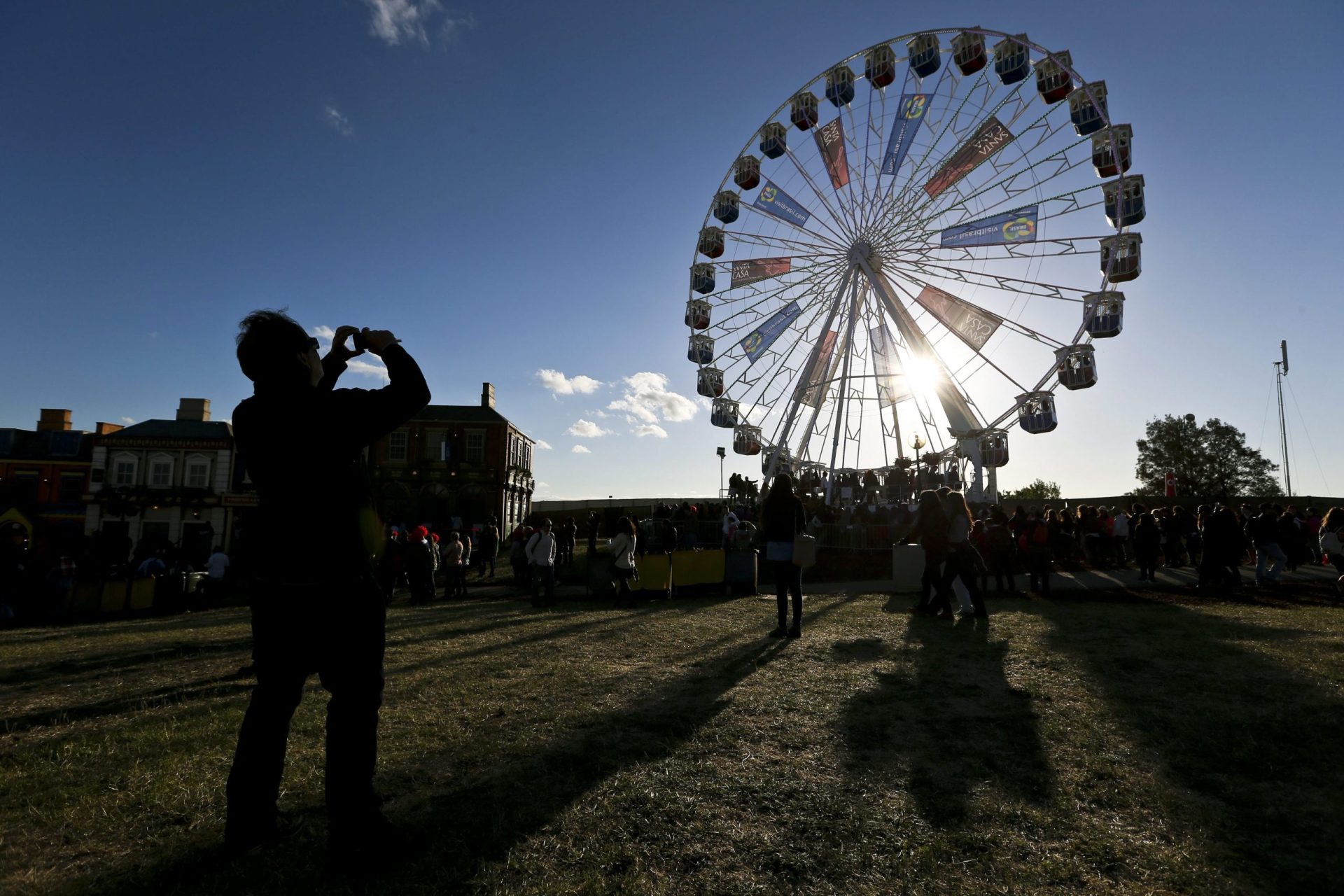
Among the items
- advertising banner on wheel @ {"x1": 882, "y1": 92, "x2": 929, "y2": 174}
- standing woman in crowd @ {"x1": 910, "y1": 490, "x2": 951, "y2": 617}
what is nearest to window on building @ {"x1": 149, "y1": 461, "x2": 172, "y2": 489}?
advertising banner on wheel @ {"x1": 882, "y1": 92, "x2": 929, "y2": 174}

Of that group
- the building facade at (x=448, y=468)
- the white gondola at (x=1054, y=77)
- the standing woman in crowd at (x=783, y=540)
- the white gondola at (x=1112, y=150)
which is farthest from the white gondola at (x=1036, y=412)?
the building facade at (x=448, y=468)

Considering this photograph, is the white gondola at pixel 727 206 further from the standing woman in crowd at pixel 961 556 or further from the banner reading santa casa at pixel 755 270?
the standing woman in crowd at pixel 961 556

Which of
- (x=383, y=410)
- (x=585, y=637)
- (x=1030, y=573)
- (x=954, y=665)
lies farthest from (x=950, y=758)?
(x=1030, y=573)

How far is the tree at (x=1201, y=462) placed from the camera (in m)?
55.2

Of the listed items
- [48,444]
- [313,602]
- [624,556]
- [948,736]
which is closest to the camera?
[313,602]

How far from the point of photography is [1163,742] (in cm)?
361

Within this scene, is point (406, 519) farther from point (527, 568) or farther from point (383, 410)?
point (383, 410)

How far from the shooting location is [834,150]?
24.8 meters

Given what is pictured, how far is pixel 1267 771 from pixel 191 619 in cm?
1463

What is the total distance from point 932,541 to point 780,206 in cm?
2008

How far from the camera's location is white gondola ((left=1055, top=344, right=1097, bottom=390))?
Result: 19391mm

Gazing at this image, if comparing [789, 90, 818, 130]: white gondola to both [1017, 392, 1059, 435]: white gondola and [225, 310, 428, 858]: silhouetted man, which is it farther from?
[225, 310, 428, 858]: silhouetted man

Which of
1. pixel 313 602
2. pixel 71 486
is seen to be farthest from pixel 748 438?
pixel 71 486

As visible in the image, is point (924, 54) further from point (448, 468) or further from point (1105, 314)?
point (448, 468)
